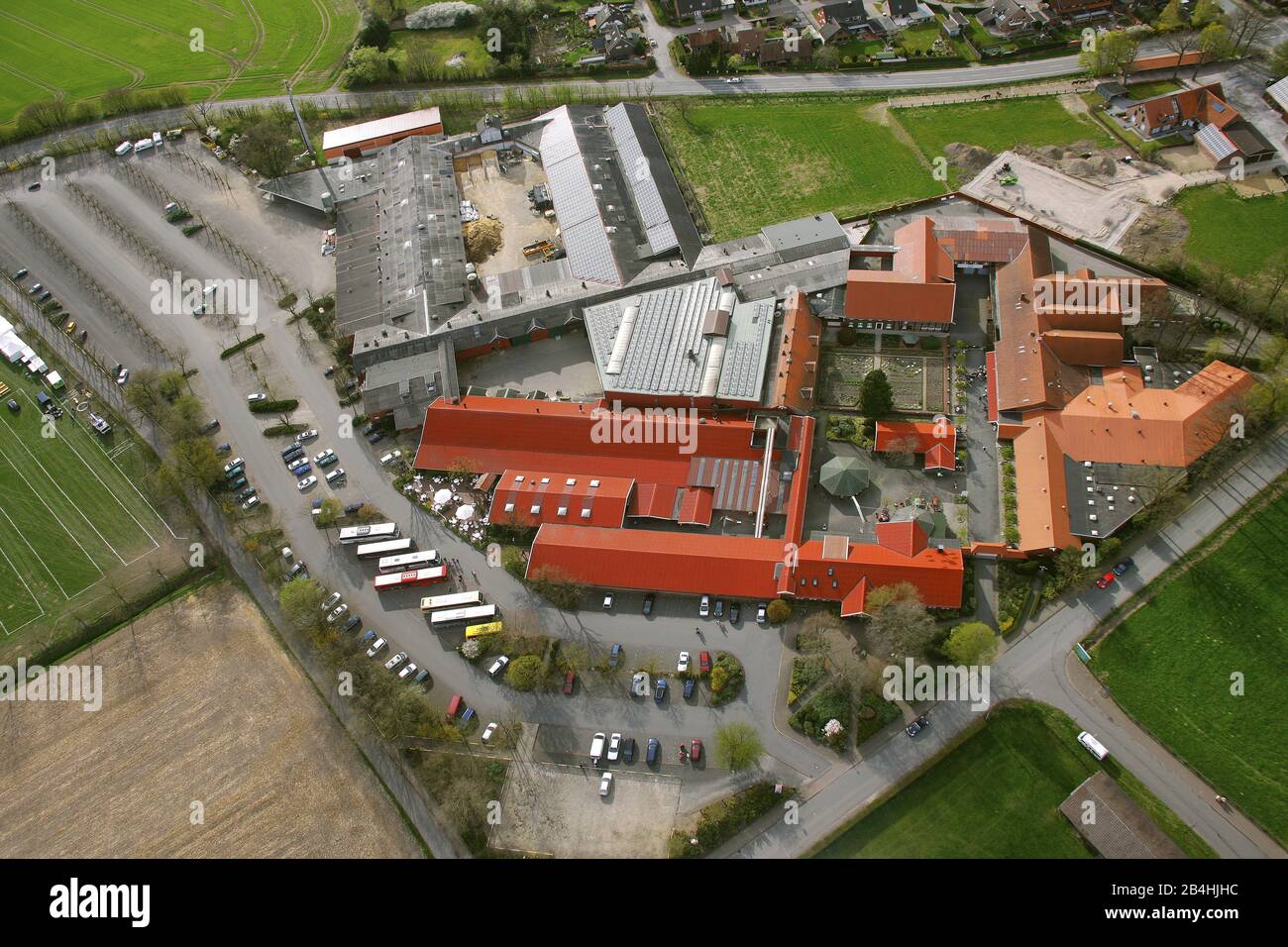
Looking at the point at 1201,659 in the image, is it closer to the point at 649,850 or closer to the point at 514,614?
the point at 649,850

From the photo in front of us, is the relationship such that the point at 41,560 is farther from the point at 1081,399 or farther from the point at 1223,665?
the point at 1223,665

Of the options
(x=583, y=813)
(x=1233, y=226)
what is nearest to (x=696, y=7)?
(x=1233, y=226)

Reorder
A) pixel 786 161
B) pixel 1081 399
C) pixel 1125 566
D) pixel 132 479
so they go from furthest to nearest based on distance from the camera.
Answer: pixel 786 161 → pixel 132 479 → pixel 1081 399 → pixel 1125 566

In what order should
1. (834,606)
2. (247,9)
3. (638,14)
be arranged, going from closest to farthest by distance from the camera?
(834,606), (638,14), (247,9)

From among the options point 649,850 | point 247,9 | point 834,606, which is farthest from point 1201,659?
point 247,9

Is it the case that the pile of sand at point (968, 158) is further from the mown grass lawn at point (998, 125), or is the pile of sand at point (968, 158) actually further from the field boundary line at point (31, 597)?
the field boundary line at point (31, 597)

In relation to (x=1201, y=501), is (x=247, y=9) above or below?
above

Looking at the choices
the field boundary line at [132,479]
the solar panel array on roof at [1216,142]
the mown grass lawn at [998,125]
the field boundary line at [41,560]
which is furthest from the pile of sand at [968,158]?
the field boundary line at [41,560]
